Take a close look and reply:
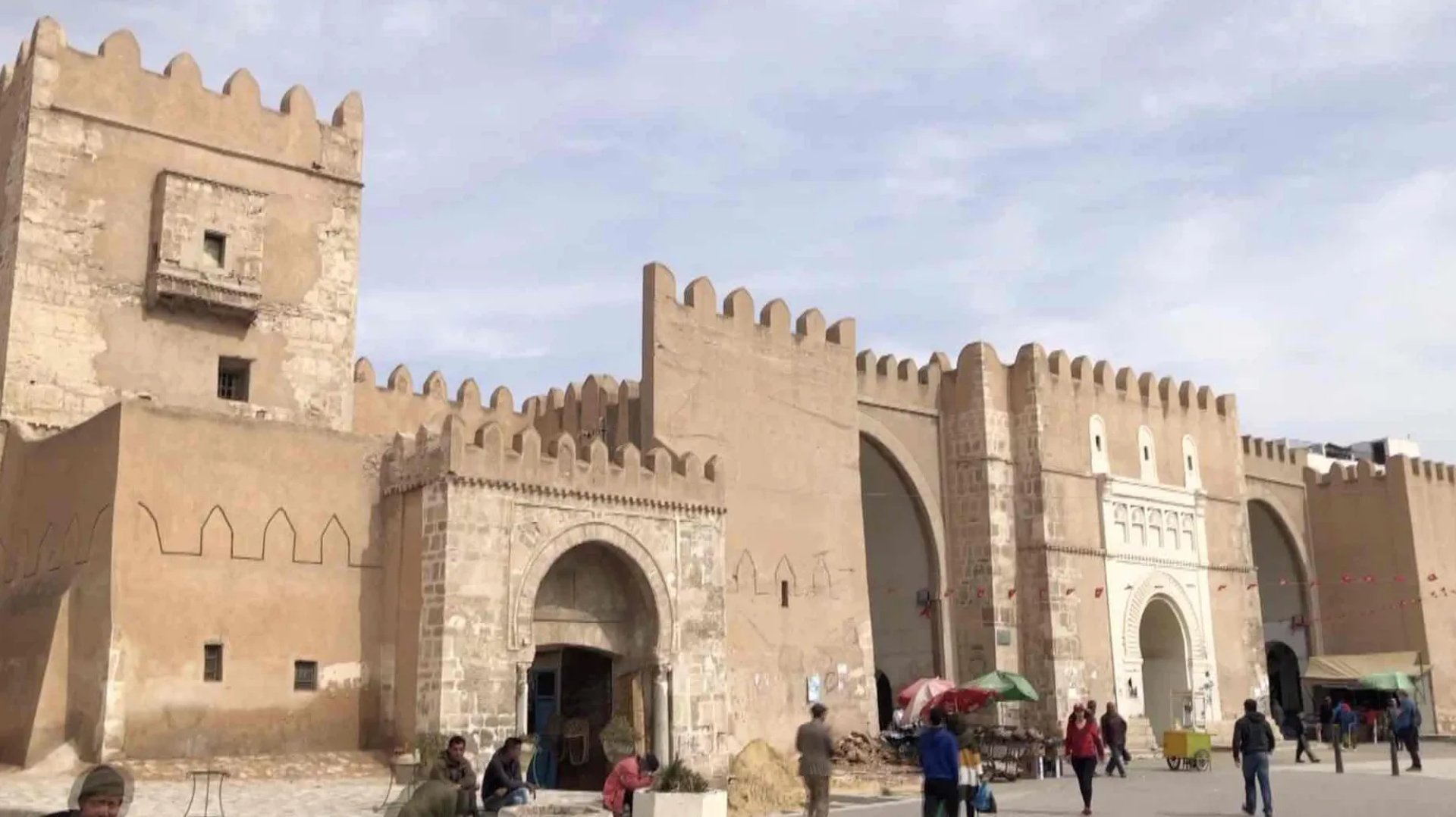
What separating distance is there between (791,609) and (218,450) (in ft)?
30.4

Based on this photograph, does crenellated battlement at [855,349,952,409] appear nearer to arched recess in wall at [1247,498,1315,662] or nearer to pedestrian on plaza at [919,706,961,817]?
arched recess in wall at [1247,498,1315,662]

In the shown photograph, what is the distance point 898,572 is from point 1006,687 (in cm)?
588

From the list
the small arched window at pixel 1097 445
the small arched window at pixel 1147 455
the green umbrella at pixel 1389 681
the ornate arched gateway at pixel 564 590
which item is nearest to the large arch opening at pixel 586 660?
the ornate arched gateway at pixel 564 590

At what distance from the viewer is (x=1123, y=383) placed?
28.6 m

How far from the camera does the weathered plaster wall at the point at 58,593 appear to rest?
15484 millimetres

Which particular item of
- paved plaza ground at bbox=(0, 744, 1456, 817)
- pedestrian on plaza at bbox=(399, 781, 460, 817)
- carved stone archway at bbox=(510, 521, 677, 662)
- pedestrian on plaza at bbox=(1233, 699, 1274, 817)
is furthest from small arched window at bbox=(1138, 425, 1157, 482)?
pedestrian on plaza at bbox=(399, 781, 460, 817)

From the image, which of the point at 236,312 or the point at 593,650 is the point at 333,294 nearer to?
the point at 236,312

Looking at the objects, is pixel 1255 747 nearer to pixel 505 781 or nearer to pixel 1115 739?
pixel 505 781

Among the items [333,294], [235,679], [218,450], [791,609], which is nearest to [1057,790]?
[791,609]

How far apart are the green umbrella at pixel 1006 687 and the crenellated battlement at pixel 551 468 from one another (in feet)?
16.0

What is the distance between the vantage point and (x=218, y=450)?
16.7 metres

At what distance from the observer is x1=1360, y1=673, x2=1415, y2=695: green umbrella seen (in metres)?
29.3

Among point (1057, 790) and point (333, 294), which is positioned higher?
point (333, 294)

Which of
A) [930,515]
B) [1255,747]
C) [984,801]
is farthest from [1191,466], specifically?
[984,801]
